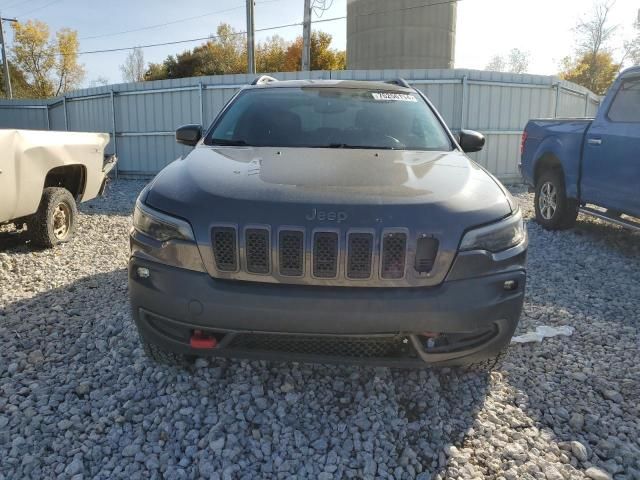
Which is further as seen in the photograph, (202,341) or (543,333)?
(543,333)

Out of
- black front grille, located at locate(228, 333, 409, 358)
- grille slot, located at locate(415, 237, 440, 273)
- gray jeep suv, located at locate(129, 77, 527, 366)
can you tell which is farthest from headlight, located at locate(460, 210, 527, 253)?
black front grille, located at locate(228, 333, 409, 358)

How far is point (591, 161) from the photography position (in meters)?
5.80

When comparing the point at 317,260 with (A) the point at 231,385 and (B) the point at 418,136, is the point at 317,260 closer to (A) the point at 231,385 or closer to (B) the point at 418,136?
(A) the point at 231,385

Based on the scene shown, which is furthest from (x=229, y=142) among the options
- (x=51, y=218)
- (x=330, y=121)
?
(x=51, y=218)

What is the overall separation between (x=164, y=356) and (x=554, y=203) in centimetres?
573

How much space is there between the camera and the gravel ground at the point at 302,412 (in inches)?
84.7

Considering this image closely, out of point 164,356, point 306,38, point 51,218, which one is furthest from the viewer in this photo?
point 306,38

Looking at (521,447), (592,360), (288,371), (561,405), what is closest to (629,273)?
(592,360)

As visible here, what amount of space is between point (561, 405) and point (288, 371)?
1.44m

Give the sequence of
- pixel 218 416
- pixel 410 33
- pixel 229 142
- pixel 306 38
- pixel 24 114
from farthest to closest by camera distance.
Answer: pixel 410 33, pixel 306 38, pixel 24 114, pixel 229 142, pixel 218 416

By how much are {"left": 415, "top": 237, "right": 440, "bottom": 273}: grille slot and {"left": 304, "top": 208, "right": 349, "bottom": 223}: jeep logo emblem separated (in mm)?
337

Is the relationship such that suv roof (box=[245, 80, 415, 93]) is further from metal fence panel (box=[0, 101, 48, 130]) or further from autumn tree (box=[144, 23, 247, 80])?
autumn tree (box=[144, 23, 247, 80])

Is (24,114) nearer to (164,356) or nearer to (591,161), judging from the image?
(591,161)

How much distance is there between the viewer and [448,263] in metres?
2.15
